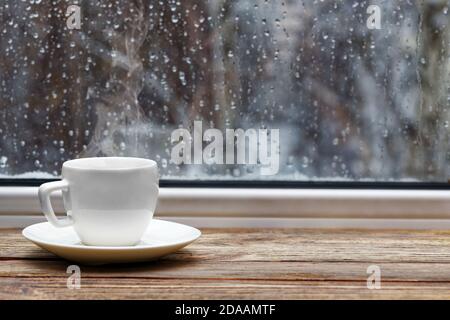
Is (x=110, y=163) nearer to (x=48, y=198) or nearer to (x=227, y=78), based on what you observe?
(x=48, y=198)

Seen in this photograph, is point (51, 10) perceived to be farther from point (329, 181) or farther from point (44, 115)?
point (329, 181)

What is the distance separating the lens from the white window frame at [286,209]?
3.66 ft

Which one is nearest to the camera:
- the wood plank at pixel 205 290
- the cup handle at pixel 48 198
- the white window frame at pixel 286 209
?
the wood plank at pixel 205 290

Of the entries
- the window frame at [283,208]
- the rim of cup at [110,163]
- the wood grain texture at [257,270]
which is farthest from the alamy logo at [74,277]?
the window frame at [283,208]

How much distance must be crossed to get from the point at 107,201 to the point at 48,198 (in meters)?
0.09

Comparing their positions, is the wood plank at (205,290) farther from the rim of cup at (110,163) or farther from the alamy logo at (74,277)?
the rim of cup at (110,163)

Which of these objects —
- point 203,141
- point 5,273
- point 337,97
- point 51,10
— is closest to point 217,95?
point 203,141

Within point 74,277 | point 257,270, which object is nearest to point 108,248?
point 74,277

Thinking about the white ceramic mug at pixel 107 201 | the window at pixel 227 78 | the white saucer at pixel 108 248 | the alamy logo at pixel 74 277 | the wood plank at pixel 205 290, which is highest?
the window at pixel 227 78

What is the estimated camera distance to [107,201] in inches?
31.6

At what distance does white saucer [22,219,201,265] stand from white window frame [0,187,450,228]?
0.59ft

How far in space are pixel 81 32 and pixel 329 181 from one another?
20.5 inches

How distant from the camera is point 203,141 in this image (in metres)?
1.18

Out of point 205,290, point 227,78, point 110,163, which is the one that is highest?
point 227,78
